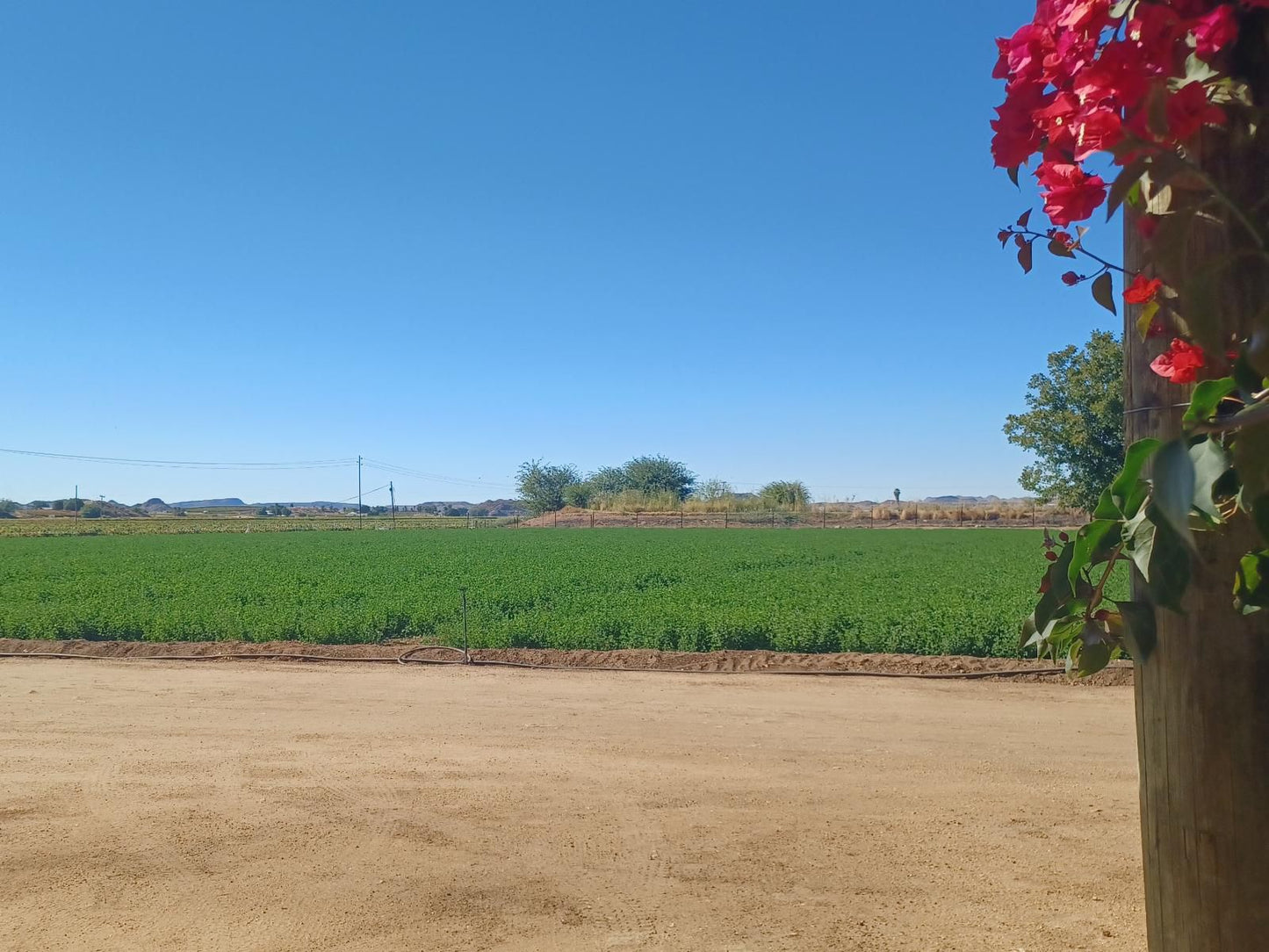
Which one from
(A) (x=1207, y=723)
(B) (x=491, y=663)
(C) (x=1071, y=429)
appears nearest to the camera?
(A) (x=1207, y=723)

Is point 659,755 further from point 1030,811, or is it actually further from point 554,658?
point 554,658

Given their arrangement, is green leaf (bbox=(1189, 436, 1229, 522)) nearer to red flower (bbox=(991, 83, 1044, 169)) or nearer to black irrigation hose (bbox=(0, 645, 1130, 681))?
red flower (bbox=(991, 83, 1044, 169))

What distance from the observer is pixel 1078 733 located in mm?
8188

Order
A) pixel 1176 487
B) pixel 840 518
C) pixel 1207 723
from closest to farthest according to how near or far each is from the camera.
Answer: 1. pixel 1176 487
2. pixel 1207 723
3. pixel 840 518

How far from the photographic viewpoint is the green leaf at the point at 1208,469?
1.05 meters

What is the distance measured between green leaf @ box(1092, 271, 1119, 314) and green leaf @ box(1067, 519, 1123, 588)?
313 millimetres

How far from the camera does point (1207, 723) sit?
1596 millimetres

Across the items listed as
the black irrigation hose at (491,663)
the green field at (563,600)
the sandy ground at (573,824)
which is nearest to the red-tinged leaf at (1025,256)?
the sandy ground at (573,824)

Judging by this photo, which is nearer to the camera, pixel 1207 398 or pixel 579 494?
pixel 1207 398

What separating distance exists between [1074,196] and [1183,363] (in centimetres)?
28

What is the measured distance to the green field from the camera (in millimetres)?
13391

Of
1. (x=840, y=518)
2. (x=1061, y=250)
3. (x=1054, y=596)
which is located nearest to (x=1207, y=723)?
(x=1054, y=596)

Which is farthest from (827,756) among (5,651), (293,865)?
(5,651)

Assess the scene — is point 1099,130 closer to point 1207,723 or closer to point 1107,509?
point 1107,509
